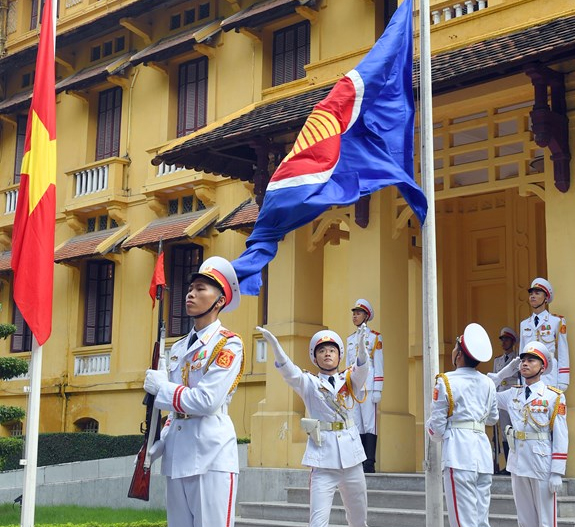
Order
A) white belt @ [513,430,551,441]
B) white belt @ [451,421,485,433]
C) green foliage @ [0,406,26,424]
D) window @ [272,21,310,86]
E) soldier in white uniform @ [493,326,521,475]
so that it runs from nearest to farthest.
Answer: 1. white belt @ [451,421,485,433]
2. white belt @ [513,430,551,441]
3. soldier in white uniform @ [493,326,521,475]
4. green foliage @ [0,406,26,424]
5. window @ [272,21,310,86]

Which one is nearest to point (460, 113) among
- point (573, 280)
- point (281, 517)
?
point (573, 280)

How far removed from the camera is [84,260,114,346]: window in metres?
23.3

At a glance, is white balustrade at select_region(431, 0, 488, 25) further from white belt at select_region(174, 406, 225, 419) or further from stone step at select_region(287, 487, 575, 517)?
white belt at select_region(174, 406, 225, 419)

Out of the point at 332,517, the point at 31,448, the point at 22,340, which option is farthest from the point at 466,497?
the point at 22,340

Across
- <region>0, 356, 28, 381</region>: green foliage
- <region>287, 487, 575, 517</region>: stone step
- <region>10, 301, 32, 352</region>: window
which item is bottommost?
<region>287, 487, 575, 517</region>: stone step

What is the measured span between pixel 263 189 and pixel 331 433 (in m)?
6.42

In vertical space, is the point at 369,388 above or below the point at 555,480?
above

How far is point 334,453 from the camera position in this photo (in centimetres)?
878

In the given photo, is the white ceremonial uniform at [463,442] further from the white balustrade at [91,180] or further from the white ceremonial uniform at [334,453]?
the white balustrade at [91,180]

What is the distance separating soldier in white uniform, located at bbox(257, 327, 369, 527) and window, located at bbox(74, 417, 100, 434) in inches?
576

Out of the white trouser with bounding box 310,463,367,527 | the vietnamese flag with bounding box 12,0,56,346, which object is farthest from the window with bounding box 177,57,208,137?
the white trouser with bounding box 310,463,367,527

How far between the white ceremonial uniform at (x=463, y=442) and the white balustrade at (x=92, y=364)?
1488cm

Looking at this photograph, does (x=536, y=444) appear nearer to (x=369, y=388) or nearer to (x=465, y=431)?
(x=465, y=431)

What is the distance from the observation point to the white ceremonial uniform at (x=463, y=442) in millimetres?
8383
